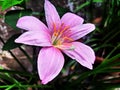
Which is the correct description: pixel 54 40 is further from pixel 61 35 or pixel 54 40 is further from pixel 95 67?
pixel 95 67

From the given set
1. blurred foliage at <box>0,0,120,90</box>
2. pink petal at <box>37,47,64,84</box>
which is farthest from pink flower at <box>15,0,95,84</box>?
blurred foliage at <box>0,0,120,90</box>

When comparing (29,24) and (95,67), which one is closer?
(29,24)

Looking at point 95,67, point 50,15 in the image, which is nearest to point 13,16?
point 50,15

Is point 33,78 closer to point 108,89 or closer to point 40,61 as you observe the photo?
point 108,89

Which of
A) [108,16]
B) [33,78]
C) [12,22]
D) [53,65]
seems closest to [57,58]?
[53,65]

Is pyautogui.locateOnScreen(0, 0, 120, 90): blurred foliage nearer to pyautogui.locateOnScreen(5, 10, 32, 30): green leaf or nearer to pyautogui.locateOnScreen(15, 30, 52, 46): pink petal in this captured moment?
pyautogui.locateOnScreen(5, 10, 32, 30): green leaf
